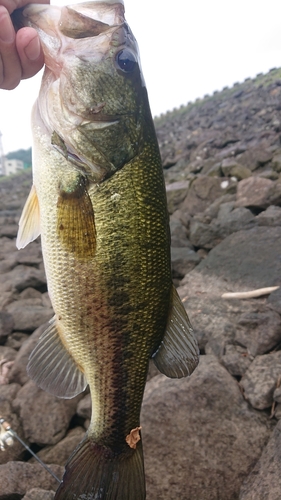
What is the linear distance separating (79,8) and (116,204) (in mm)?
912

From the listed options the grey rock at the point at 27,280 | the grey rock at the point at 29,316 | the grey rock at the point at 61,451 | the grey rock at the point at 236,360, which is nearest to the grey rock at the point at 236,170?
the grey rock at the point at 27,280

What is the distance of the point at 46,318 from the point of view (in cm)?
613

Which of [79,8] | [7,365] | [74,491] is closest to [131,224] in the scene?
[79,8]

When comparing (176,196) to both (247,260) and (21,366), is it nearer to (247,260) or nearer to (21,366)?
(247,260)

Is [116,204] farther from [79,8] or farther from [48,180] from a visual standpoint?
[79,8]

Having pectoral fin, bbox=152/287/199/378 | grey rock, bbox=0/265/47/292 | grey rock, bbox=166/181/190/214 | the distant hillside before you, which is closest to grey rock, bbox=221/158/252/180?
the distant hillside

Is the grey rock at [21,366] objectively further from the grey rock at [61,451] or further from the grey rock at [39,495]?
the grey rock at [39,495]

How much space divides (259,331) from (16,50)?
A: 3.16 m

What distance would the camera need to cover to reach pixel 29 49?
1.98 m

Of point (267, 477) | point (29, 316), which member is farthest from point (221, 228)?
point (267, 477)

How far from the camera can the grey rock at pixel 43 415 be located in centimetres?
411

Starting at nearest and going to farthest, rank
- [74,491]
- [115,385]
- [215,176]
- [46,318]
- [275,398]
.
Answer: [74,491] → [115,385] → [275,398] → [46,318] → [215,176]

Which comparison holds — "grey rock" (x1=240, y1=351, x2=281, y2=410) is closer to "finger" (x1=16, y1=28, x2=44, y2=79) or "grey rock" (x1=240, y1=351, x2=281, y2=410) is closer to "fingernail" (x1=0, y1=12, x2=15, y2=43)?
"finger" (x1=16, y1=28, x2=44, y2=79)

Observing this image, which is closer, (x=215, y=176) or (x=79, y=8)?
(x=79, y=8)
